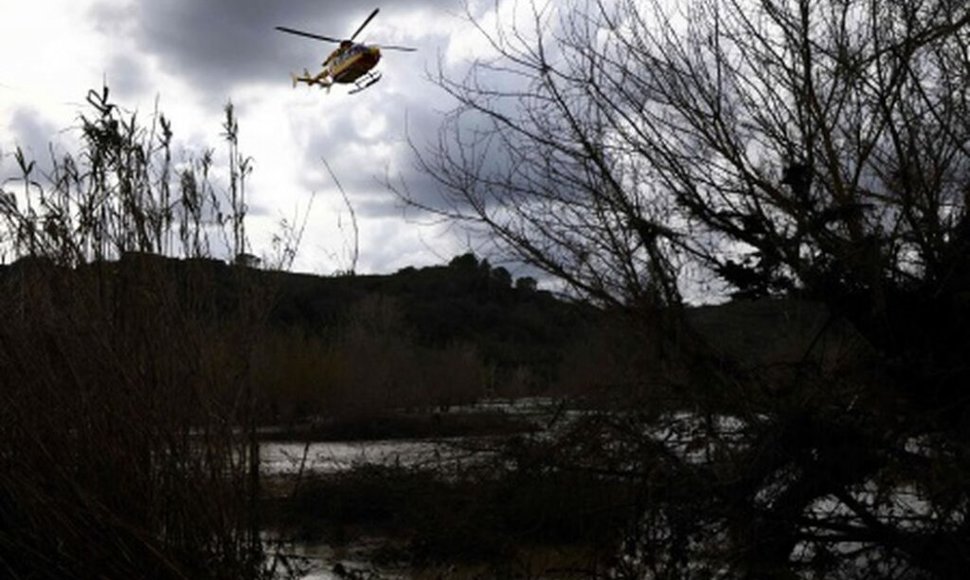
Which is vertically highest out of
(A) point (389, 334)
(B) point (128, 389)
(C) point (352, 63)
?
(C) point (352, 63)

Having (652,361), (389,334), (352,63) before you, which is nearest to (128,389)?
(652,361)

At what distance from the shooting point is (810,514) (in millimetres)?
7078

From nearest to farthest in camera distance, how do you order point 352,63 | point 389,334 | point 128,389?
point 128,389
point 352,63
point 389,334

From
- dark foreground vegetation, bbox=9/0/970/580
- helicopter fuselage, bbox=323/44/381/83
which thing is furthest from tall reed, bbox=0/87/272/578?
helicopter fuselage, bbox=323/44/381/83

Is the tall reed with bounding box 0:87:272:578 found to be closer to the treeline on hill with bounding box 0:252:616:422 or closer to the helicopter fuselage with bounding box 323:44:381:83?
the treeline on hill with bounding box 0:252:616:422

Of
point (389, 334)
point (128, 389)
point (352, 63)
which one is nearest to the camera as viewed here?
point (128, 389)

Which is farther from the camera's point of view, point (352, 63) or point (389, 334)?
point (389, 334)

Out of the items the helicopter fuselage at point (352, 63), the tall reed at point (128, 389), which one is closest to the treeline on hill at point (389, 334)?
the tall reed at point (128, 389)

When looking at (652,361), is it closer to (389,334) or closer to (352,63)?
(352,63)

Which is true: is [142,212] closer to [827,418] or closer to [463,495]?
[463,495]

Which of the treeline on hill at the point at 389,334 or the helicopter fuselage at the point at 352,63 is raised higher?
the helicopter fuselage at the point at 352,63

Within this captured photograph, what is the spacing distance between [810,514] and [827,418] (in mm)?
563

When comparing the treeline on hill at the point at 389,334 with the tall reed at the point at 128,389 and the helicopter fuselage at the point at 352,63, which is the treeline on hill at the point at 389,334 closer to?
the tall reed at the point at 128,389

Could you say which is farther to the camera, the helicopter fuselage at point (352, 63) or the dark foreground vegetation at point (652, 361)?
Result: the helicopter fuselage at point (352, 63)
